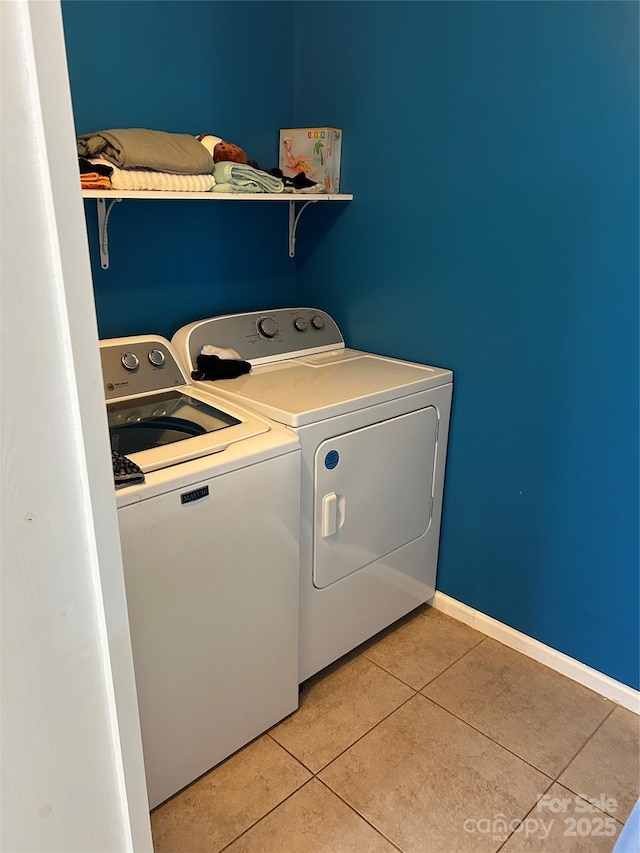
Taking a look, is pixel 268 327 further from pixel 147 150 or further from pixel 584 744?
pixel 584 744

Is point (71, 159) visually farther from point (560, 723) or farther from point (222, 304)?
point (560, 723)

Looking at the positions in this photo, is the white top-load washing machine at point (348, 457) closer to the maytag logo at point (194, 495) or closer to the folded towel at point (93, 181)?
the maytag logo at point (194, 495)

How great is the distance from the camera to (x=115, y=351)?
1.83m

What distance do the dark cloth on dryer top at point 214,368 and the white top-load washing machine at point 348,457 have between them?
28 mm

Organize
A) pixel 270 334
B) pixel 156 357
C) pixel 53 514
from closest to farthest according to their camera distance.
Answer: pixel 53 514 → pixel 156 357 → pixel 270 334

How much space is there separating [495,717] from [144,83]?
2138 millimetres

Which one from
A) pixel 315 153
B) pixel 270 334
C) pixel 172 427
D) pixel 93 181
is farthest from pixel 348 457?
pixel 315 153

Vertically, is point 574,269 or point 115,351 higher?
point 574,269

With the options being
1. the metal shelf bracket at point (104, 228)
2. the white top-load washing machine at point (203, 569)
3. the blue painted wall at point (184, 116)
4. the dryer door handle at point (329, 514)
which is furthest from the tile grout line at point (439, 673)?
the metal shelf bracket at point (104, 228)

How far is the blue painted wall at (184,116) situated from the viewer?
183cm

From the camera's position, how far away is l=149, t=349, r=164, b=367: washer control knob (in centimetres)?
190

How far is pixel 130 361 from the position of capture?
185 centimetres

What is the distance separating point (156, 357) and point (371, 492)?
756mm

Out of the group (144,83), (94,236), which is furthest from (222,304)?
(144,83)
